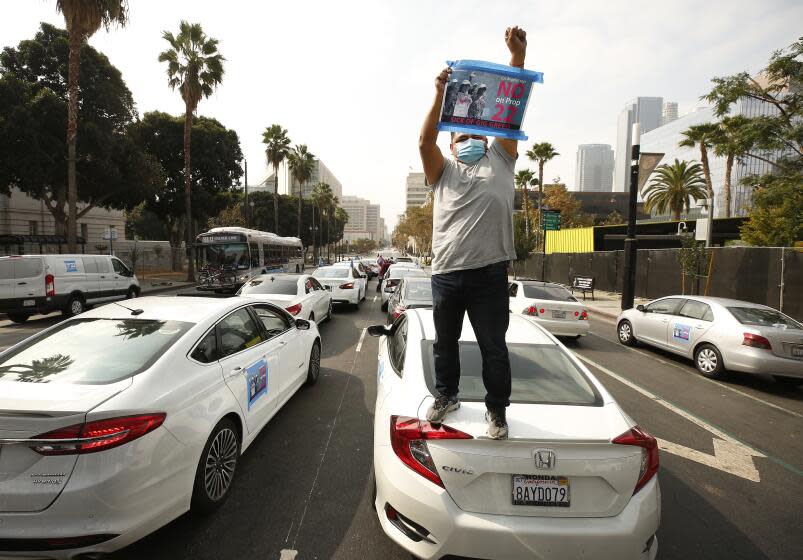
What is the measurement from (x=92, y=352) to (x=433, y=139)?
113 inches

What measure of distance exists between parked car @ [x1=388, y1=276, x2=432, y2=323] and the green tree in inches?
925

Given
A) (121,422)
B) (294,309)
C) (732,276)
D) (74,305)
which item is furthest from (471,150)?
(732,276)

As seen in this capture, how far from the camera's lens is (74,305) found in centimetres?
1245

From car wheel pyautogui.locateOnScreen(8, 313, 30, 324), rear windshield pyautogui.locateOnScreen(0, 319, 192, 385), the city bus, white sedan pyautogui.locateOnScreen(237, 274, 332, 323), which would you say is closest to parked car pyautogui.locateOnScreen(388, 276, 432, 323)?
white sedan pyautogui.locateOnScreen(237, 274, 332, 323)

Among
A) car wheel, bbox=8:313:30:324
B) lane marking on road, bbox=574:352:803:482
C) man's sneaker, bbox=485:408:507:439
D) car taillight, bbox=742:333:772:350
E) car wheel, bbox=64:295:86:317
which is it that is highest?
man's sneaker, bbox=485:408:507:439

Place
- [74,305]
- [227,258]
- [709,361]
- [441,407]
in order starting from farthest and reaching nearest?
[227,258], [74,305], [709,361], [441,407]

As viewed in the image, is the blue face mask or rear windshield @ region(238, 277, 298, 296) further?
rear windshield @ region(238, 277, 298, 296)

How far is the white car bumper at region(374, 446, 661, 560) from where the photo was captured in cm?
213

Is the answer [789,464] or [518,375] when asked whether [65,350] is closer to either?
[518,375]

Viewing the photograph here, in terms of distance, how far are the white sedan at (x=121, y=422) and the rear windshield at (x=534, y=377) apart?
1687mm

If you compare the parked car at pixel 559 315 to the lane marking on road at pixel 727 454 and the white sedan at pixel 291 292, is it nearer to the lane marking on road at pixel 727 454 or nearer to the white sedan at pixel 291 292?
the lane marking on road at pixel 727 454

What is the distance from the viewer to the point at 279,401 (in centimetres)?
461

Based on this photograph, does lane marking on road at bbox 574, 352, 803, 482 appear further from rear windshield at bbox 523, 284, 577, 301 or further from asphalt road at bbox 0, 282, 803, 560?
rear windshield at bbox 523, 284, 577, 301

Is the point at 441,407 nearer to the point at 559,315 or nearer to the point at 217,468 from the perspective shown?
the point at 217,468
